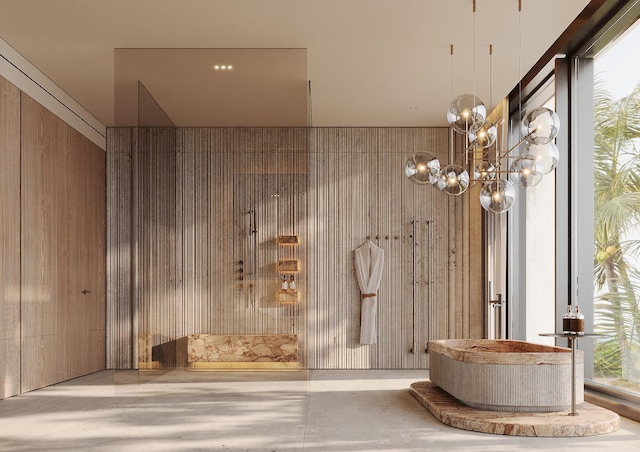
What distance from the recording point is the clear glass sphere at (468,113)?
A: 4625mm

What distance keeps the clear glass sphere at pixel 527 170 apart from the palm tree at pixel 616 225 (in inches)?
49.7

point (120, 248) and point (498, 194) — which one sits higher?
point (498, 194)

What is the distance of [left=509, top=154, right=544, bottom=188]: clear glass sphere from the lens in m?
4.34

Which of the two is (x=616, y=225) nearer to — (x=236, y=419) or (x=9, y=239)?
(x=236, y=419)

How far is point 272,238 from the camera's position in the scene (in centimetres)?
643

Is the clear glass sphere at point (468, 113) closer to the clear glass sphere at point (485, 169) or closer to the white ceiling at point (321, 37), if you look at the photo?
the clear glass sphere at point (485, 169)

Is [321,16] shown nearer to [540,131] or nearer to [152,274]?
[540,131]

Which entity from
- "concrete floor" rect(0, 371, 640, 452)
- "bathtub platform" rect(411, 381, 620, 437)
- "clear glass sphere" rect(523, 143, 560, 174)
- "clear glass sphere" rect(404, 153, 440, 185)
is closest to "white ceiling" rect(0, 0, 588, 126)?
"clear glass sphere" rect(404, 153, 440, 185)

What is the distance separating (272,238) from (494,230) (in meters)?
3.12

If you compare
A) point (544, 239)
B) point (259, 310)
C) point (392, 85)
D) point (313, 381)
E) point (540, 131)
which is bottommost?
point (313, 381)

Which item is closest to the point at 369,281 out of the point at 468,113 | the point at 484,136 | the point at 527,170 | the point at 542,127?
the point at 484,136

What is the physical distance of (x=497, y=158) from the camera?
4.87 meters

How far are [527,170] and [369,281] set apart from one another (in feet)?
15.0

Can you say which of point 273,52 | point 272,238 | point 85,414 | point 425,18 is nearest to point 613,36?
point 425,18
